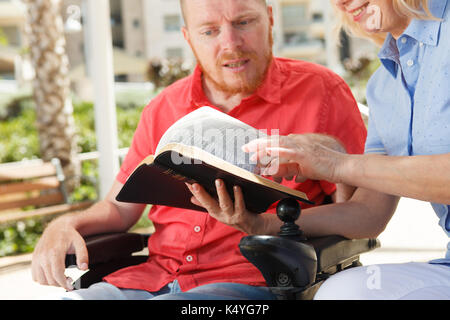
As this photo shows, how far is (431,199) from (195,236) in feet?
2.90

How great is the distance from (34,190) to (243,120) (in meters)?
3.99

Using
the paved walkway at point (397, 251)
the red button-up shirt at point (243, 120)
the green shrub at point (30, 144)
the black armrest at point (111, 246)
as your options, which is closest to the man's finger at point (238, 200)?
the red button-up shirt at point (243, 120)

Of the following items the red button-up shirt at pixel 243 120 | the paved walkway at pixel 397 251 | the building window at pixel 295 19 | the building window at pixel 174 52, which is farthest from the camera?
the building window at pixel 295 19

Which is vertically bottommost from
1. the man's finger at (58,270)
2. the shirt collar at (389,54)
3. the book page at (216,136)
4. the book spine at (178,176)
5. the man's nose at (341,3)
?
the man's finger at (58,270)

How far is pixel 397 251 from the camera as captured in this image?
4648 millimetres

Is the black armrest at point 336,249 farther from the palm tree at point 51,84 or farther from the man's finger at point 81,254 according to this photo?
the palm tree at point 51,84

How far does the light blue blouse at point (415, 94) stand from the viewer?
4.99 feet

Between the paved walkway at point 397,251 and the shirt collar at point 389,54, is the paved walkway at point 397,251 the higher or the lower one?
the lower one

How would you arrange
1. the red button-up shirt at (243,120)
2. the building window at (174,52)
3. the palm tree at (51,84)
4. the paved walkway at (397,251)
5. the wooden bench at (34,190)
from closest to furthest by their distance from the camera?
the red button-up shirt at (243,120), the paved walkway at (397,251), the wooden bench at (34,190), the palm tree at (51,84), the building window at (174,52)

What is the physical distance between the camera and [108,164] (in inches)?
230

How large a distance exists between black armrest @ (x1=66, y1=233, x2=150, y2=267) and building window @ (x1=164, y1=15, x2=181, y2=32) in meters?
32.0

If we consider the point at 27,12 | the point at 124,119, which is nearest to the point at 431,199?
the point at 27,12

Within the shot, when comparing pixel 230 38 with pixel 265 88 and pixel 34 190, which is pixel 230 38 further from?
pixel 34 190

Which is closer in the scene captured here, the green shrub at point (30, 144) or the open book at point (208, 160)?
the open book at point (208, 160)
